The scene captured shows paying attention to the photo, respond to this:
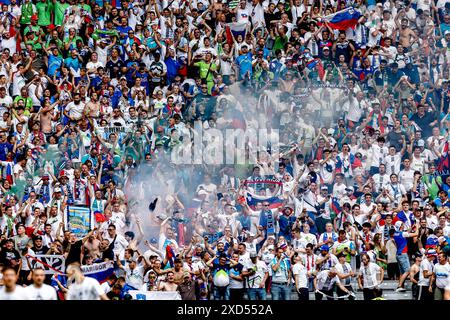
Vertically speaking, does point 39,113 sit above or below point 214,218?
above

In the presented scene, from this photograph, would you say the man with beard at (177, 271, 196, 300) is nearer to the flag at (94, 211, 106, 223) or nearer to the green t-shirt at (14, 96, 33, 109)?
the flag at (94, 211, 106, 223)

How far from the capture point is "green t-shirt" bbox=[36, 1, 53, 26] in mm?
32938

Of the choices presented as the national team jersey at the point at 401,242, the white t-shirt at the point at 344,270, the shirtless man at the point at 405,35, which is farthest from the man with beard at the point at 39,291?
the shirtless man at the point at 405,35

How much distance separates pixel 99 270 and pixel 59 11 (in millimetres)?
9461

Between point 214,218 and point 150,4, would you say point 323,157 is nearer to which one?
point 214,218

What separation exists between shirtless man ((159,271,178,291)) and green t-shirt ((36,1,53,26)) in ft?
33.1

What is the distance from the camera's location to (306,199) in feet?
93.9

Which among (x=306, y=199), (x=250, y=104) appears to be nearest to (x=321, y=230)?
(x=306, y=199)

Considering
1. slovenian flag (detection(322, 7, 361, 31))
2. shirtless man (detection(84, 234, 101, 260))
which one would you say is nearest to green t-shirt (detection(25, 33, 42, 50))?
slovenian flag (detection(322, 7, 361, 31))

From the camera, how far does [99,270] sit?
25.5 m

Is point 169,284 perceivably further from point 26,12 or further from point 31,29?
point 26,12

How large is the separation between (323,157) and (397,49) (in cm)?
428

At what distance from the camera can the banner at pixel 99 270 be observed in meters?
25.3
